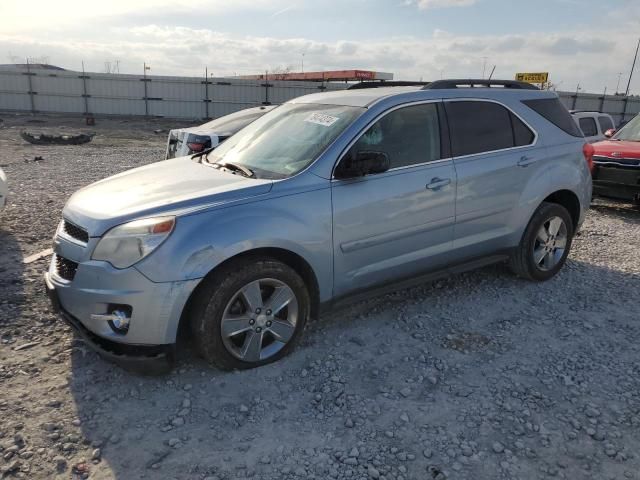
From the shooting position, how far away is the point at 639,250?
6234 millimetres

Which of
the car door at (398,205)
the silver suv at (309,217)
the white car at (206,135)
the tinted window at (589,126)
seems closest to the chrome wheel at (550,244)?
the silver suv at (309,217)

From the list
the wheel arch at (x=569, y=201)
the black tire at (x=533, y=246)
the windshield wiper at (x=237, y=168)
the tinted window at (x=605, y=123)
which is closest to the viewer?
the windshield wiper at (x=237, y=168)

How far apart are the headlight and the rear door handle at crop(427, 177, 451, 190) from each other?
197 centimetres

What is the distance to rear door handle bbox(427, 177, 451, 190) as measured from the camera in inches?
154

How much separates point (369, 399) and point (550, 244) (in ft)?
9.35

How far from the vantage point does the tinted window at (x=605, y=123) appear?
35.3ft

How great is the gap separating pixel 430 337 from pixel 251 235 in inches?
66.4

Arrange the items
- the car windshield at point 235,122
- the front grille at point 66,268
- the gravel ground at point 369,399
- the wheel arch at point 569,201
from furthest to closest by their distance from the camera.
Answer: the car windshield at point 235,122 → the wheel arch at point 569,201 → the front grille at point 66,268 → the gravel ground at point 369,399

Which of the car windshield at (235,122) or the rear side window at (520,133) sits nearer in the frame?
the rear side window at (520,133)

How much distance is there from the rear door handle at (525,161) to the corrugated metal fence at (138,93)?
21.7m

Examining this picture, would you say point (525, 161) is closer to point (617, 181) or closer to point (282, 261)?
point (282, 261)

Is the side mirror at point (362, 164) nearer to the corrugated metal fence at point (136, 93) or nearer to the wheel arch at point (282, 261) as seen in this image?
the wheel arch at point (282, 261)

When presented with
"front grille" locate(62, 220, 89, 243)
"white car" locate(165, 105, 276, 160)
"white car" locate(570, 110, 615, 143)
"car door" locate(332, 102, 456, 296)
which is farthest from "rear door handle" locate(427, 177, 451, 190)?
"white car" locate(570, 110, 615, 143)

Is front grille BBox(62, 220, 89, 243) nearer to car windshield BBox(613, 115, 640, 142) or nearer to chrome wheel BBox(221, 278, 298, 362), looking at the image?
chrome wheel BBox(221, 278, 298, 362)
